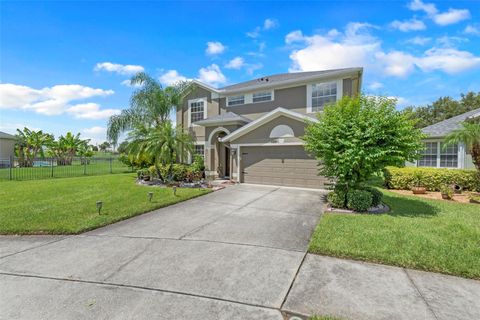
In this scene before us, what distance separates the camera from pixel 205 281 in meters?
3.71

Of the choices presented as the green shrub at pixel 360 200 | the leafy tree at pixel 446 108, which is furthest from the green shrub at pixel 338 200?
the leafy tree at pixel 446 108

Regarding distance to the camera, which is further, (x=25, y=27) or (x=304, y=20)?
(x=304, y=20)

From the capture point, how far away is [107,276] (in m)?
3.88

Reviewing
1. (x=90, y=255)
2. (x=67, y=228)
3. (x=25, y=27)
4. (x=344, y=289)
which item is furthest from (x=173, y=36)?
(x=344, y=289)

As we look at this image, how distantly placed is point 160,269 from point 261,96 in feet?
48.1

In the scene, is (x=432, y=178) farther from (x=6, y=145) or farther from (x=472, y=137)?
(x=6, y=145)

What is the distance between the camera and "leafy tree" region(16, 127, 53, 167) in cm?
3059

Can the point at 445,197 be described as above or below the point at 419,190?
below

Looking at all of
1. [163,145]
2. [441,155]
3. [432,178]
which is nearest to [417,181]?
[432,178]

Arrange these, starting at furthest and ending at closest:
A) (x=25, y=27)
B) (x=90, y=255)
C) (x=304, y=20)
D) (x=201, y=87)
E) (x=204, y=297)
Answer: (x=201, y=87), (x=304, y=20), (x=25, y=27), (x=90, y=255), (x=204, y=297)

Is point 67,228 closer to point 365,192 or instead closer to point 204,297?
point 204,297

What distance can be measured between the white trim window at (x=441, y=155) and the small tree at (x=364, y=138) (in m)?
8.44

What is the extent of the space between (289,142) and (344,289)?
976 centimetres

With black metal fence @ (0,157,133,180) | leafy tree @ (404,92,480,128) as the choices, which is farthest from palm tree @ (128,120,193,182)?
leafy tree @ (404,92,480,128)
